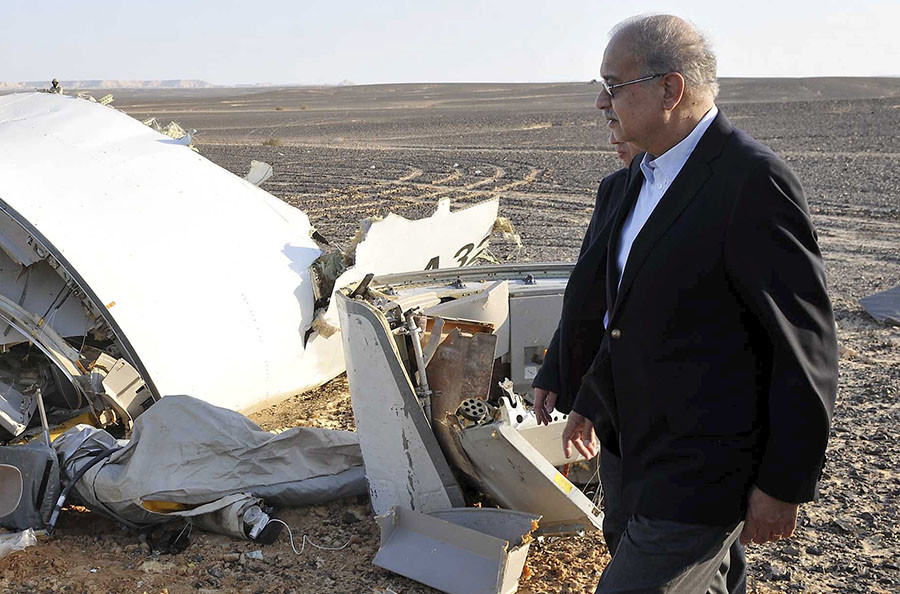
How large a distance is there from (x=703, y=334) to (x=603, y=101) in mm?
725

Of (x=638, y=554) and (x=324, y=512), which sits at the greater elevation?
(x=638, y=554)

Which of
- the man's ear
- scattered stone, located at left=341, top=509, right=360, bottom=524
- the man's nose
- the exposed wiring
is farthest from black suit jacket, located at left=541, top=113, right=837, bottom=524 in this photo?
scattered stone, located at left=341, top=509, right=360, bottom=524

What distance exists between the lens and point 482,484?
4.04m

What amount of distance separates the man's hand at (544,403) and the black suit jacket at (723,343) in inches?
21.4

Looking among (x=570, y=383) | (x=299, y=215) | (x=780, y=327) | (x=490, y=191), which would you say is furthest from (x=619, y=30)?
(x=490, y=191)

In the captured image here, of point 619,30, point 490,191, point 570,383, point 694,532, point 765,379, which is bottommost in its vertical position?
point 490,191

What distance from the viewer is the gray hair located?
2.20 meters

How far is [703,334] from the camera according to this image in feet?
7.13

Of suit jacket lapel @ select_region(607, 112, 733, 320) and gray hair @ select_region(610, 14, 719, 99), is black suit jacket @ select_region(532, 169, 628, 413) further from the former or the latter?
gray hair @ select_region(610, 14, 719, 99)

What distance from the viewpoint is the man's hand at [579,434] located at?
2746mm

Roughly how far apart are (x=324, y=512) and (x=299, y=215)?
2718 mm

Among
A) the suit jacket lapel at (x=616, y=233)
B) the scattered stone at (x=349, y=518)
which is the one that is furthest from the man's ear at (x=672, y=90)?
the scattered stone at (x=349, y=518)

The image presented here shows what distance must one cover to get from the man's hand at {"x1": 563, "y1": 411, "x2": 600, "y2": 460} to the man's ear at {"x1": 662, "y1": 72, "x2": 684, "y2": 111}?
98 centimetres

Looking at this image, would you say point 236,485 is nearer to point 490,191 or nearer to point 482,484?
point 482,484
